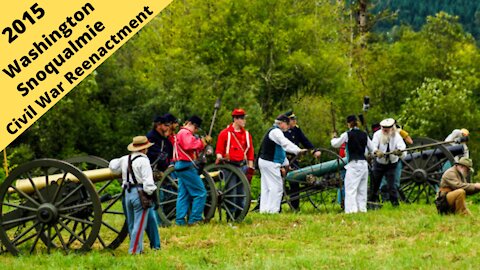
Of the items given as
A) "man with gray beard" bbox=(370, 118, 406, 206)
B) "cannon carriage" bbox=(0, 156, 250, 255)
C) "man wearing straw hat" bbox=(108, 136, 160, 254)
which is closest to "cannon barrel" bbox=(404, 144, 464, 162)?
"man with gray beard" bbox=(370, 118, 406, 206)

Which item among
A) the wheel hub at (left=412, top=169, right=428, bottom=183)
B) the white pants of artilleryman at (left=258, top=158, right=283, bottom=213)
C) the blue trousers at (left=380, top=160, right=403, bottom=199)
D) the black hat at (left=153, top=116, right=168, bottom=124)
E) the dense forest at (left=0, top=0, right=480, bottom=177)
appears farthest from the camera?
the dense forest at (left=0, top=0, right=480, bottom=177)

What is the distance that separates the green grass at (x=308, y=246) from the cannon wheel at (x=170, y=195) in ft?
1.23

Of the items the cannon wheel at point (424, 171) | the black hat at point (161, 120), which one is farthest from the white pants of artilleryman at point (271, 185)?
the cannon wheel at point (424, 171)

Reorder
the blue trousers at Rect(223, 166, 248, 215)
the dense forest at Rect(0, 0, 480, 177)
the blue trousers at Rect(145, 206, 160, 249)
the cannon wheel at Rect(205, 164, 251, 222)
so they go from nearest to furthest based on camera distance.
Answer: the blue trousers at Rect(145, 206, 160, 249), the cannon wheel at Rect(205, 164, 251, 222), the blue trousers at Rect(223, 166, 248, 215), the dense forest at Rect(0, 0, 480, 177)

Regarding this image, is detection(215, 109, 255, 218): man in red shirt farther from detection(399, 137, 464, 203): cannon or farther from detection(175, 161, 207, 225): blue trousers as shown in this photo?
detection(399, 137, 464, 203): cannon

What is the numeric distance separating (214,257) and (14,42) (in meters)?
3.51

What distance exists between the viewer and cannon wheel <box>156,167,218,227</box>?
12.4 metres

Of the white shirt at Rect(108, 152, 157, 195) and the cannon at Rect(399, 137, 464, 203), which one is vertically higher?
the cannon at Rect(399, 137, 464, 203)

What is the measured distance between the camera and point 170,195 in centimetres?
1275

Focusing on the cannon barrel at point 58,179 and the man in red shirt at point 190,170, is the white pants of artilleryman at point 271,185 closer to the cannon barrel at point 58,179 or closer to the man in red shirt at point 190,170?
the man in red shirt at point 190,170

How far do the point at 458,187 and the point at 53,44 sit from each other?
239 inches

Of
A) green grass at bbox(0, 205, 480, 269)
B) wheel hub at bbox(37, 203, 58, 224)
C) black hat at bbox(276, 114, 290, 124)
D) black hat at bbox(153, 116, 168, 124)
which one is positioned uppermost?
black hat at bbox(276, 114, 290, 124)

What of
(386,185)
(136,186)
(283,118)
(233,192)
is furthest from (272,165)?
(136,186)

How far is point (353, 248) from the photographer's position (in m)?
10.1
